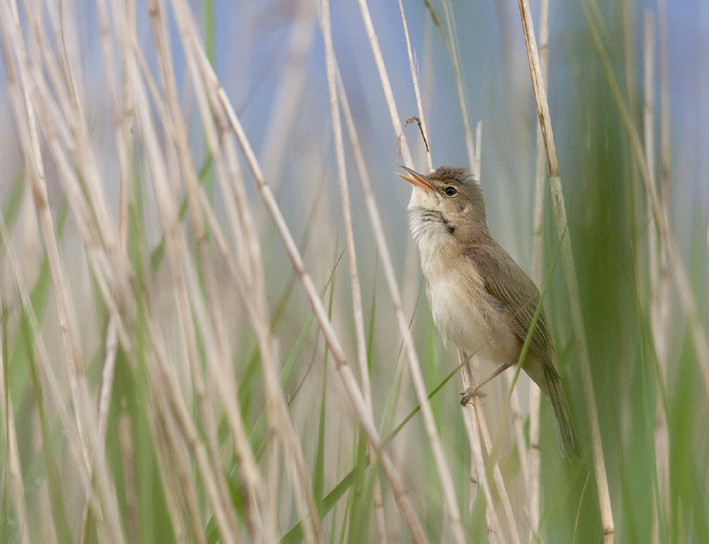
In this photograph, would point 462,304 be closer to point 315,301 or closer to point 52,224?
point 315,301

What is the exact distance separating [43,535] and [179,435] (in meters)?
0.97

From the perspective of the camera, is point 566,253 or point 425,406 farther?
point 425,406

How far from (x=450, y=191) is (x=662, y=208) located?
3.81ft

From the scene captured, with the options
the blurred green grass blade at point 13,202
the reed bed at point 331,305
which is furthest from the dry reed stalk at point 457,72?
the blurred green grass blade at point 13,202

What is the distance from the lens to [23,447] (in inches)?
99.1

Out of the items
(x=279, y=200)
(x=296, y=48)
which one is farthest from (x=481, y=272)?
(x=296, y=48)

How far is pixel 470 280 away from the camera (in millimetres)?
2928

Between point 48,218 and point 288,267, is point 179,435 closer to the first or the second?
point 48,218

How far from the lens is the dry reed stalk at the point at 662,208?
4.32ft

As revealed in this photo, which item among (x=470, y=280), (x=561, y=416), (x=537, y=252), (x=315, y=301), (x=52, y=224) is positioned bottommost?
(x=561, y=416)

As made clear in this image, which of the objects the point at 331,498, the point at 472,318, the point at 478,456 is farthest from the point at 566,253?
the point at 472,318

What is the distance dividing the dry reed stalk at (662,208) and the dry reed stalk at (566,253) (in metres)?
0.18

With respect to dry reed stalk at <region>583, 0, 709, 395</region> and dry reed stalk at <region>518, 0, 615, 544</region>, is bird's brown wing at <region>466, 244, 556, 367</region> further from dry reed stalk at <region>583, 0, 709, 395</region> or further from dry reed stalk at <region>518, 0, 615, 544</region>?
dry reed stalk at <region>518, 0, 615, 544</region>

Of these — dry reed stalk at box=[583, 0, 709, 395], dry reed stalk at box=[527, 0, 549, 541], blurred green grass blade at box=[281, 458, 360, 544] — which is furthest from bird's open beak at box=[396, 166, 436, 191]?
blurred green grass blade at box=[281, 458, 360, 544]
